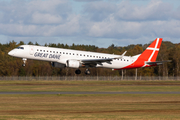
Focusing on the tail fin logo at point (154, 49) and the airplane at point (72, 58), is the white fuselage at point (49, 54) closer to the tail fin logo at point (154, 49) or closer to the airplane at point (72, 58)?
the airplane at point (72, 58)

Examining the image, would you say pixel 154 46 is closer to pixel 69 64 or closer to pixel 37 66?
pixel 69 64

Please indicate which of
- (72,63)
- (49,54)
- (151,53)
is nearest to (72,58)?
(72,63)

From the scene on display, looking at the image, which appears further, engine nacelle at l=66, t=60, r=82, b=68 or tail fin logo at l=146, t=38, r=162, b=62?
tail fin logo at l=146, t=38, r=162, b=62

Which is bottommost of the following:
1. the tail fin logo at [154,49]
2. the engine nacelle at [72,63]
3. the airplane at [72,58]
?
the engine nacelle at [72,63]

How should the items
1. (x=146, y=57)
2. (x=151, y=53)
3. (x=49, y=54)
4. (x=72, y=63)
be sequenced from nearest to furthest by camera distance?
(x=49, y=54) → (x=72, y=63) → (x=146, y=57) → (x=151, y=53)

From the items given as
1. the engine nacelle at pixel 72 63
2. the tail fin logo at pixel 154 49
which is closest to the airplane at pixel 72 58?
the engine nacelle at pixel 72 63

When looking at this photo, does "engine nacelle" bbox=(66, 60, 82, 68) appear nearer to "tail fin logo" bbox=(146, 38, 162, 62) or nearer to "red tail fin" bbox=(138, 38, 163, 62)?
"red tail fin" bbox=(138, 38, 163, 62)

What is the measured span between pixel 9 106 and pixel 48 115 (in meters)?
7.89

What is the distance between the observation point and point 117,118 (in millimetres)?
24734

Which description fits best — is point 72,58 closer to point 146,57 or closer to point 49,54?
point 49,54

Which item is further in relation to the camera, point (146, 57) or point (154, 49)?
point (154, 49)

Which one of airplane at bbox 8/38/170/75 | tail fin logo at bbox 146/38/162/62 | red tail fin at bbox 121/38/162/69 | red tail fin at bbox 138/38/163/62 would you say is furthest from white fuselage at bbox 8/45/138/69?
tail fin logo at bbox 146/38/162/62

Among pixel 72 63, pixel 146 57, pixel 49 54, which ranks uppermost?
pixel 146 57

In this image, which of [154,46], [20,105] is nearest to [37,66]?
[154,46]
